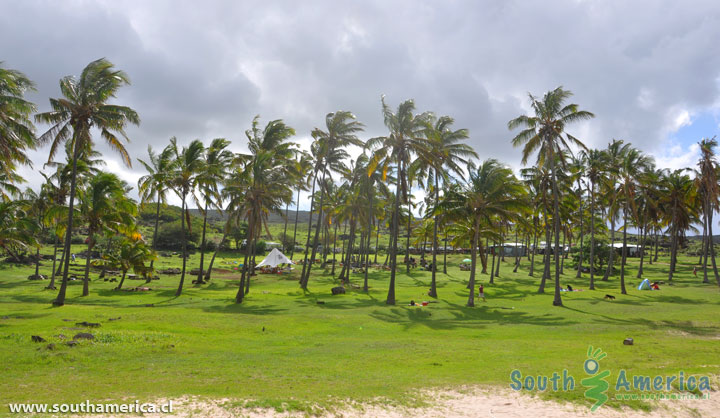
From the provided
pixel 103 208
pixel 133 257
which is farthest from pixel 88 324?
pixel 133 257

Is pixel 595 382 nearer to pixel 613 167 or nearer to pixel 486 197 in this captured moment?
pixel 486 197

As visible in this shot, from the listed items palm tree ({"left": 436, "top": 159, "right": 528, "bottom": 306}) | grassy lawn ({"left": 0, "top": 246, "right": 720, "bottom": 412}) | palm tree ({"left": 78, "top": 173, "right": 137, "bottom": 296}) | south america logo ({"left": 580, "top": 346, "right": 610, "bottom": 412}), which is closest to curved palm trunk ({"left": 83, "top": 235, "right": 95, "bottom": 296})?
palm tree ({"left": 78, "top": 173, "right": 137, "bottom": 296})

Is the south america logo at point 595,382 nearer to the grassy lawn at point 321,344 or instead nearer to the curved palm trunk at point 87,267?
the grassy lawn at point 321,344

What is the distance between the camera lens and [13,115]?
801 inches

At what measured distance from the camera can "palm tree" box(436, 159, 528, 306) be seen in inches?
1037

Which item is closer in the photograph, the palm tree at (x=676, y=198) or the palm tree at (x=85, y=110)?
the palm tree at (x=85, y=110)

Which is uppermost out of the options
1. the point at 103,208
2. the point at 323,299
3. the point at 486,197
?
the point at 486,197

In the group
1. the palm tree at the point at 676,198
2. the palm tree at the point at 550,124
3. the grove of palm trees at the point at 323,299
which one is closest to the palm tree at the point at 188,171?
Answer: the grove of palm trees at the point at 323,299

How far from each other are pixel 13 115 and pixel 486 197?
26823mm

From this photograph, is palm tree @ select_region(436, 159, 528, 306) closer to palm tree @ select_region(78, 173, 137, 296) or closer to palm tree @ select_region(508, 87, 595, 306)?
palm tree @ select_region(508, 87, 595, 306)

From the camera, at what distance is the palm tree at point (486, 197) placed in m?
26.3

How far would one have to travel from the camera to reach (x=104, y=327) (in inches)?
574

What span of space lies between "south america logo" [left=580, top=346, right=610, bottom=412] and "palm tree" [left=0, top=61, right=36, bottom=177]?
24005 millimetres

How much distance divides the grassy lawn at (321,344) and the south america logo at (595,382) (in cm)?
19
